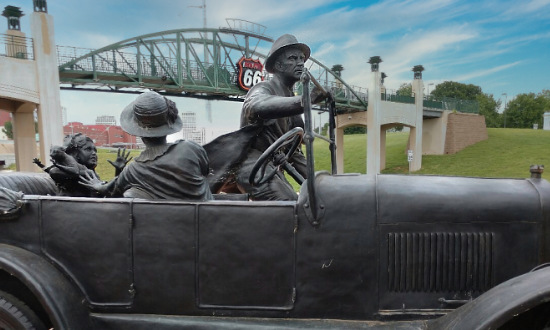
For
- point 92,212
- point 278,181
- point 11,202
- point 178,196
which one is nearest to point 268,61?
point 278,181

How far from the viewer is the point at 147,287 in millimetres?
2506

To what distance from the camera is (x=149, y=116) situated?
2713 millimetres

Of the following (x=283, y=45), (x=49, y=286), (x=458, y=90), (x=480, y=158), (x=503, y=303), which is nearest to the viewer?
(x=503, y=303)

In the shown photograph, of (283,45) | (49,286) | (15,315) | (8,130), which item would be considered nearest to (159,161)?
(49,286)

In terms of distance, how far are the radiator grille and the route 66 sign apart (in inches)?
749

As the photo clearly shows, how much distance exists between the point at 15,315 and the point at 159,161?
1.35 metres

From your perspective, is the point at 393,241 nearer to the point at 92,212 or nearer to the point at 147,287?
the point at 147,287

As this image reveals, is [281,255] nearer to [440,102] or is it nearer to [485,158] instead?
[485,158]

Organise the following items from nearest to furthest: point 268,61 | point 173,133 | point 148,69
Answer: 1. point 173,133
2. point 268,61
3. point 148,69

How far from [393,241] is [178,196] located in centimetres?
→ 148

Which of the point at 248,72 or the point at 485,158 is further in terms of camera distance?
the point at 485,158

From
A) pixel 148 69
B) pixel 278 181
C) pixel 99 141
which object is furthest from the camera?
pixel 99 141

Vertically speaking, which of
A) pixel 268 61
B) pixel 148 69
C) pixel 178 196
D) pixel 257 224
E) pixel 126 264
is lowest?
pixel 126 264

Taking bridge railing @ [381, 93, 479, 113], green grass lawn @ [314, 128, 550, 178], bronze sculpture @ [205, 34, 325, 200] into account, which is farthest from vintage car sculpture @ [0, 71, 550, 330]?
bridge railing @ [381, 93, 479, 113]
